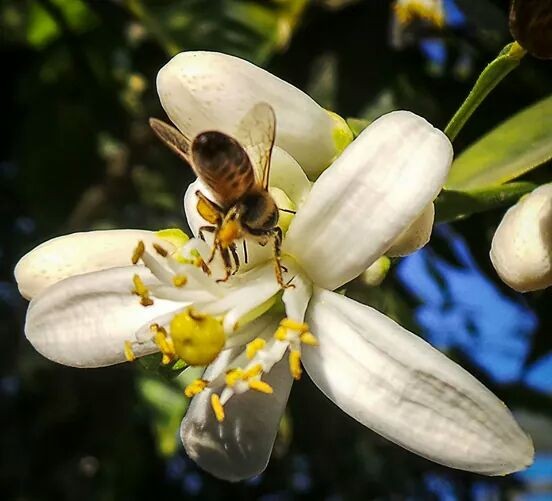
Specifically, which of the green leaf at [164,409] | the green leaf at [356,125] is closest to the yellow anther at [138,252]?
the green leaf at [356,125]

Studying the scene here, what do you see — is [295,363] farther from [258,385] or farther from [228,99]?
[228,99]

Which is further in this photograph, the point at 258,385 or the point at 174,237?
the point at 174,237

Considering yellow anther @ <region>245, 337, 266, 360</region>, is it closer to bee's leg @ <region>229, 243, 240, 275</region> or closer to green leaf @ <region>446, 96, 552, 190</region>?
bee's leg @ <region>229, 243, 240, 275</region>

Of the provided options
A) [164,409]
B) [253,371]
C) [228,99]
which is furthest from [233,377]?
[164,409]

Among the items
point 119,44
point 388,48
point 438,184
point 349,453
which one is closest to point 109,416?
point 349,453

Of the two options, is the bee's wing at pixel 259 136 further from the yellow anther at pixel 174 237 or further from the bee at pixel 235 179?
the yellow anther at pixel 174 237

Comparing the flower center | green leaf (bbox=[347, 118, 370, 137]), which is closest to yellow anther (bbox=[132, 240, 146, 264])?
the flower center
